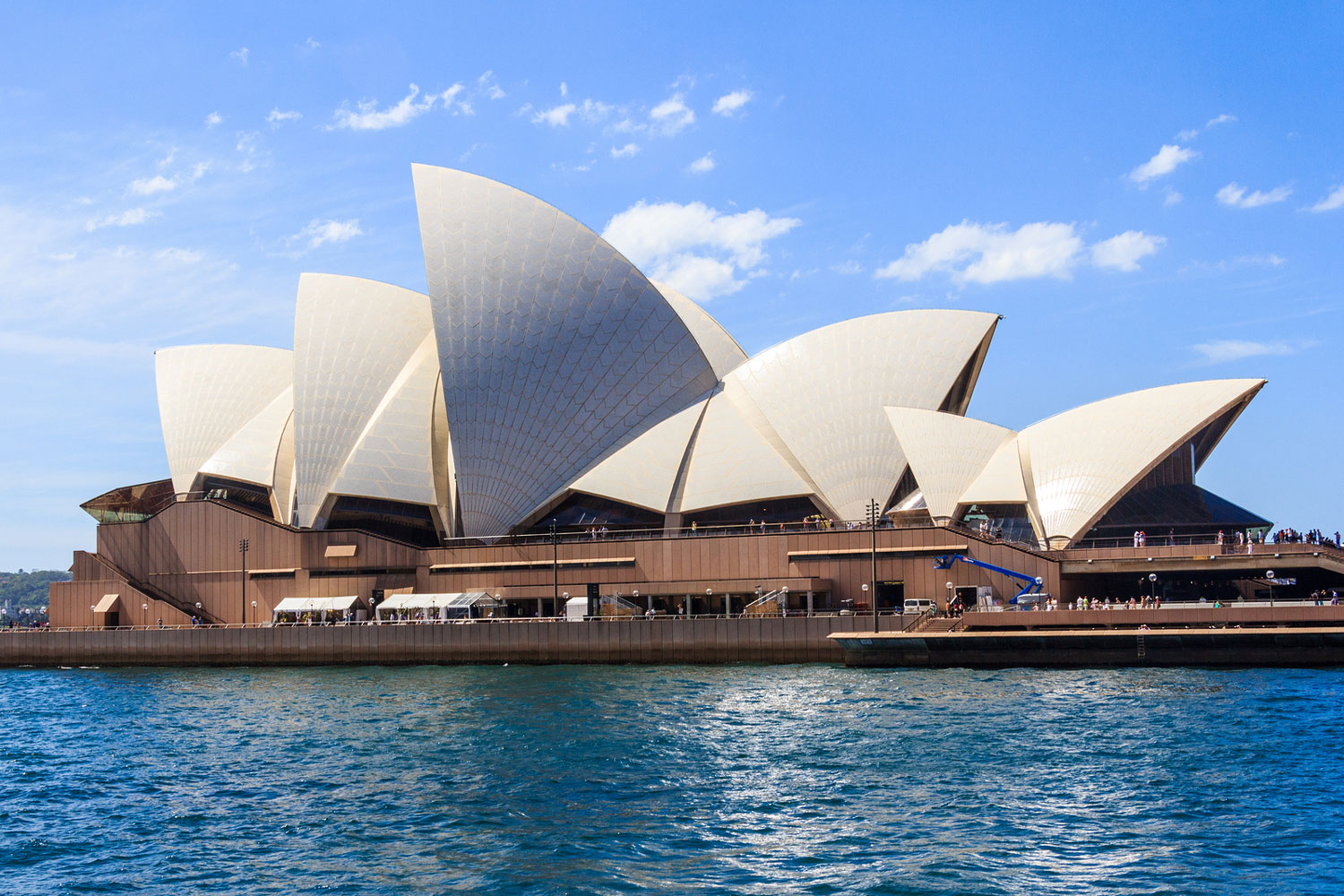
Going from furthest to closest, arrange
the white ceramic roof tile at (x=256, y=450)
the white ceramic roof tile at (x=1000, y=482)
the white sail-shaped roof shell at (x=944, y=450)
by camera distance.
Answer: the white ceramic roof tile at (x=256, y=450)
the white sail-shaped roof shell at (x=944, y=450)
the white ceramic roof tile at (x=1000, y=482)

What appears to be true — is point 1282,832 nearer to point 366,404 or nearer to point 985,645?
point 985,645

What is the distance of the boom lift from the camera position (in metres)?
41.8

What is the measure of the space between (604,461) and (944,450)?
15.0m

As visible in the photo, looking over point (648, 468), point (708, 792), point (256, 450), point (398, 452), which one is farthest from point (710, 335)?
point (708, 792)

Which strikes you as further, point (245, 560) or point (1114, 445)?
point (245, 560)

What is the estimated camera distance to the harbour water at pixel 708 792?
Answer: 14.7 metres

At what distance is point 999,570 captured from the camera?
42594 millimetres

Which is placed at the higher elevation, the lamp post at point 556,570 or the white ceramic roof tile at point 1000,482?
the white ceramic roof tile at point 1000,482

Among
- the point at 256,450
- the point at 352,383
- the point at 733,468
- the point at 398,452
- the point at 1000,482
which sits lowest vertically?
the point at 1000,482

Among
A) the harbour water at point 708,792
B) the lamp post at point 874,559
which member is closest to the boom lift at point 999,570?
the lamp post at point 874,559

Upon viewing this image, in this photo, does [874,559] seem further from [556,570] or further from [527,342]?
[527,342]

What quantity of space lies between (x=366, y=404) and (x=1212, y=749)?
135 feet

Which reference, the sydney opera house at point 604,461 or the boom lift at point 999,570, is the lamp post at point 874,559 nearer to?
the sydney opera house at point 604,461

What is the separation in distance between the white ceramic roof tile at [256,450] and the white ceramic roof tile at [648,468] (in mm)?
16056
